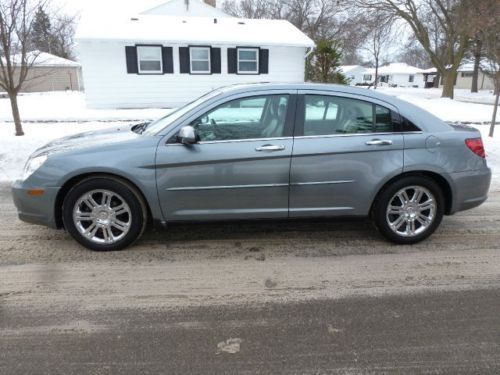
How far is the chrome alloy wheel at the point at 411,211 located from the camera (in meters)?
4.34

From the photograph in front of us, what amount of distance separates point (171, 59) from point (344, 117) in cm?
1576

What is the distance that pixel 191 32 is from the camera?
19.0 m

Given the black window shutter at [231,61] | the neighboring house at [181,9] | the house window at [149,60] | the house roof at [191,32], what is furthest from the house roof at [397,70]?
the house window at [149,60]

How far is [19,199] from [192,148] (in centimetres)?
172

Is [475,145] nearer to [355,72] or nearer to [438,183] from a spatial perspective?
[438,183]

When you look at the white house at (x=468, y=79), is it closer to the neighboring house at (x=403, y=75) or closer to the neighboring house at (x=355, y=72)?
the neighboring house at (x=355, y=72)

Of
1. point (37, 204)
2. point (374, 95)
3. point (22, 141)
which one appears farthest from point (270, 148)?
point (22, 141)

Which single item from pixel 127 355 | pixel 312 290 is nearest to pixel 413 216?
pixel 312 290

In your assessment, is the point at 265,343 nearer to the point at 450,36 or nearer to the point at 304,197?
the point at 304,197

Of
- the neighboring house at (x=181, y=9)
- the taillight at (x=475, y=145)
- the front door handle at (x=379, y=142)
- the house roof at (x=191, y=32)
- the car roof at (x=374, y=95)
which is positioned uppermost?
the neighboring house at (x=181, y=9)

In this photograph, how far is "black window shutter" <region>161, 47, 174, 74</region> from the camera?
725 inches

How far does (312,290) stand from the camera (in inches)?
139

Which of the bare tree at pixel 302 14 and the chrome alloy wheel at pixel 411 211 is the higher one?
the bare tree at pixel 302 14

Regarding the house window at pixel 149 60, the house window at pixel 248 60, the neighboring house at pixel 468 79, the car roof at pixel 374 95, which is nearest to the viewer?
the car roof at pixel 374 95
